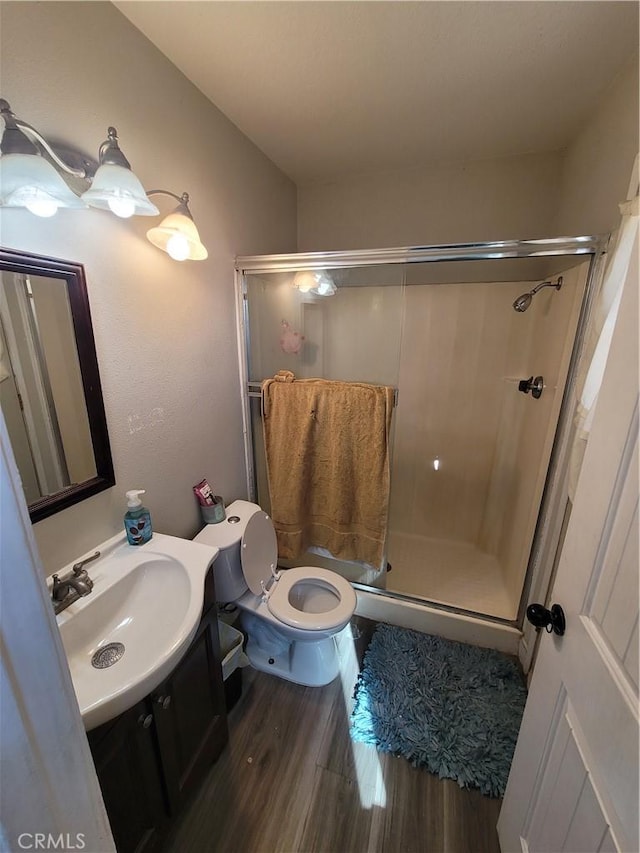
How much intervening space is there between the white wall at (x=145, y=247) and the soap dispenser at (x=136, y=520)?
0.17ft

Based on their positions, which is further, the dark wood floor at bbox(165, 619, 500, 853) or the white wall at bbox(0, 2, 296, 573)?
the dark wood floor at bbox(165, 619, 500, 853)

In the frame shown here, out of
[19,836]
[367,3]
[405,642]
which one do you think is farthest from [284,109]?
[405,642]

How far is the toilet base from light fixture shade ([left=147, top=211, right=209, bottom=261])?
1.62m

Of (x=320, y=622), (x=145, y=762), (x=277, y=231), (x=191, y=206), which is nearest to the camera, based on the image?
(x=145, y=762)

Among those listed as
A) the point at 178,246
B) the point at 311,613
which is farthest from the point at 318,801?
the point at 178,246

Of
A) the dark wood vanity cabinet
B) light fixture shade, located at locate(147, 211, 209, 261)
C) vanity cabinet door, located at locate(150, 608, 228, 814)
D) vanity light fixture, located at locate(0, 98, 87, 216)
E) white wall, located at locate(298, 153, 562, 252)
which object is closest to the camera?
vanity light fixture, located at locate(0, 98, 87, 216)

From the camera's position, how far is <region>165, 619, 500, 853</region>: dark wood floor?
3.62 feet

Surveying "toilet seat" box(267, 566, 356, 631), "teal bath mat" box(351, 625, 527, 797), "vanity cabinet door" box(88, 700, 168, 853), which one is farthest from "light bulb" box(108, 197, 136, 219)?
"teal bath mat" box(351, 625, 527, 797)

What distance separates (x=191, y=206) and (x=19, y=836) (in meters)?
1.65

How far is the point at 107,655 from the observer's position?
36.9 inches

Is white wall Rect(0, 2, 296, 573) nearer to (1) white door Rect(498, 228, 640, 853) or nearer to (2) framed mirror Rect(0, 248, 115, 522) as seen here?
(2) framed mirror Rect(0, 248, 115, 522)

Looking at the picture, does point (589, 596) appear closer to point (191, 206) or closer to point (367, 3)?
point (367, 3)

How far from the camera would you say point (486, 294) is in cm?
208

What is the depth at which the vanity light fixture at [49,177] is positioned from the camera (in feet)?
2.36
